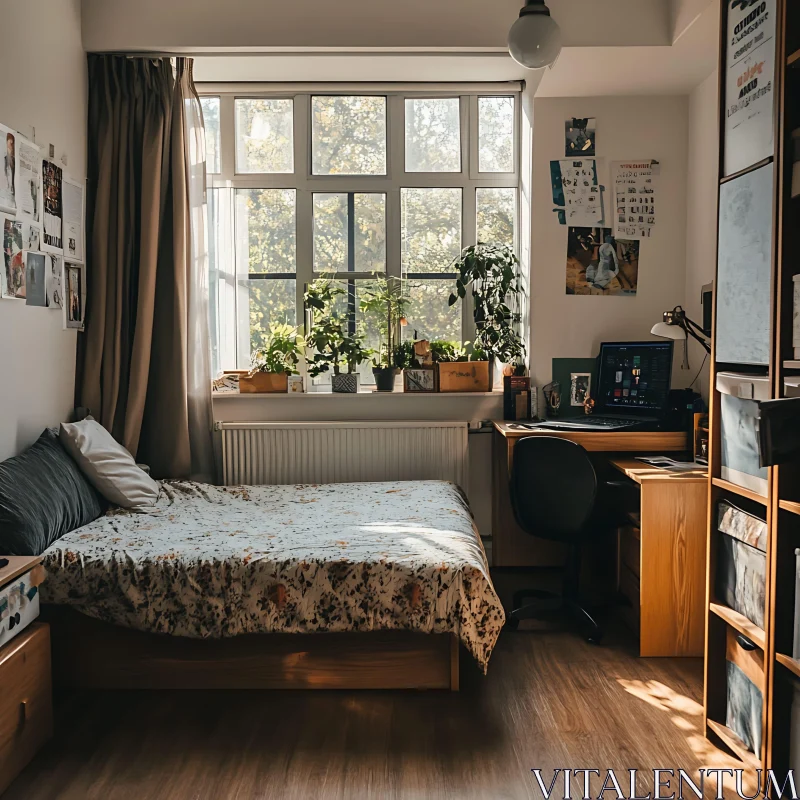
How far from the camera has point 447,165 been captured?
4246 millimetres

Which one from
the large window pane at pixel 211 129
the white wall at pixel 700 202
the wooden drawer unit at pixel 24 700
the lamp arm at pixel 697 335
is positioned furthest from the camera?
the large window pane at pixel 211 129

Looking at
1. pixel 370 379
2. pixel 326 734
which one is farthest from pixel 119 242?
pixel 326 734

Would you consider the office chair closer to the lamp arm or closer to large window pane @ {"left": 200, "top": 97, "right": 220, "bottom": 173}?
the lamp arm

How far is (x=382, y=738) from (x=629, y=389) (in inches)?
87.0

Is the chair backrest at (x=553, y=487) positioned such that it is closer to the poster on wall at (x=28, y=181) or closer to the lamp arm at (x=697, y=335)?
the lamp arm at (x=697, y=335)

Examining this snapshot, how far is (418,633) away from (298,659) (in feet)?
1.39

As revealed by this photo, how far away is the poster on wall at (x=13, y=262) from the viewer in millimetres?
2889

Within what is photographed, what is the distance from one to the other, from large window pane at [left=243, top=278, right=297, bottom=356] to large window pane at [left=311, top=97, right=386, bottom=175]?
0.67 meters

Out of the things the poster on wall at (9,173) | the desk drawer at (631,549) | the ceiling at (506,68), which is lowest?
the desk drawer at (631,549)

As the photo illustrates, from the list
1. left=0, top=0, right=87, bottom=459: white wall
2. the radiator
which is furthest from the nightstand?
the radiator

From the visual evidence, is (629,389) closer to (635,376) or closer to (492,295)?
(635,376)

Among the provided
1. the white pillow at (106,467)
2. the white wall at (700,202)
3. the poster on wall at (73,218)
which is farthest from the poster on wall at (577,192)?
the white pillow at (106,467)

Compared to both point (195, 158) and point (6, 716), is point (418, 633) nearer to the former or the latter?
point (6, 716)

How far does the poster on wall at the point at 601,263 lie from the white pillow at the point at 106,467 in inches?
93.1
